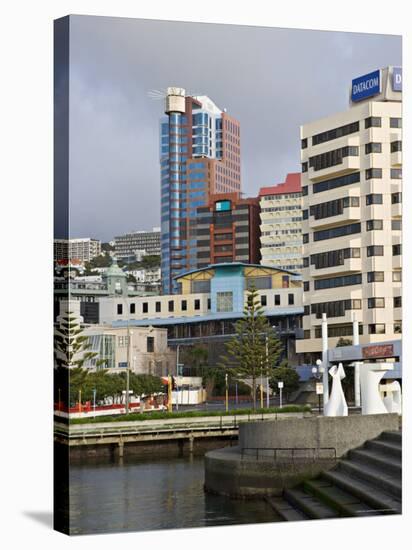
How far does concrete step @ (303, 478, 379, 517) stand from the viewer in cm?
1545

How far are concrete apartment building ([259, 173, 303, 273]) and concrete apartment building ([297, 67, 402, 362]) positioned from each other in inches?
26.8

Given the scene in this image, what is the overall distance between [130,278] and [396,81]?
892 cm

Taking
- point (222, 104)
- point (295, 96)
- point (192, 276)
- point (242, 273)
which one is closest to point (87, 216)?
point (222, 104)

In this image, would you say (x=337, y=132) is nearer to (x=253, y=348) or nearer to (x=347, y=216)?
(x=347, y=216)

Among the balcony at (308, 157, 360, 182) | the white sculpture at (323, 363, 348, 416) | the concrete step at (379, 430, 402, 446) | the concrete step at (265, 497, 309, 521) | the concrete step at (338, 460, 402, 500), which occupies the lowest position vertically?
the concrete step at (265, 497, 309, 521)

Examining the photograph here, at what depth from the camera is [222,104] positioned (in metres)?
20.9

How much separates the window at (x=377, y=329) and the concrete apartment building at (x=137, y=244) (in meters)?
6.22

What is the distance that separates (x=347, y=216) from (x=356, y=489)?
20461 millimetres

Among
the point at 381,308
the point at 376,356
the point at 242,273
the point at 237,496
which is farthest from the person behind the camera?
the point at 381,308

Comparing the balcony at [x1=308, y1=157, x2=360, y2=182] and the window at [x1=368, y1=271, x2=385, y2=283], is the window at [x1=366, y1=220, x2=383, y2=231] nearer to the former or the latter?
the window at [x1=368, y1=271, x2=385, y2=283]

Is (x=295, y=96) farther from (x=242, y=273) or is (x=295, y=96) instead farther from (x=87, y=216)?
(x=242, y=273)

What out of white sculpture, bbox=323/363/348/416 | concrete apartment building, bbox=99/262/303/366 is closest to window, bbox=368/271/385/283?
concrete apartment building, bbox=99/262/303/366

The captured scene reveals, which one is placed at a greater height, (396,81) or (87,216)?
(396,81)

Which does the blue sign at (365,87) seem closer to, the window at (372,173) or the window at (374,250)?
the window at (374,250)
